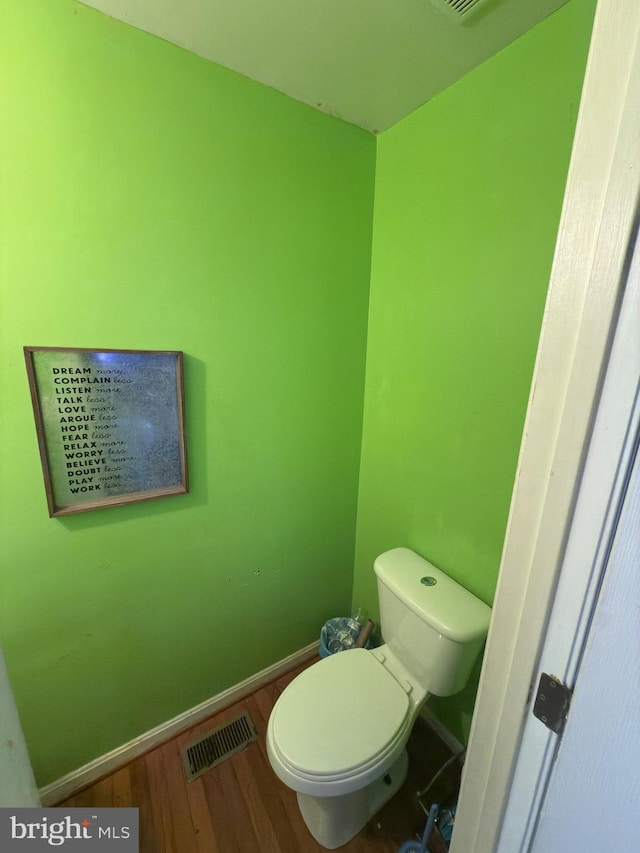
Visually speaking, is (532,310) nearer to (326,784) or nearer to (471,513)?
(471,513)

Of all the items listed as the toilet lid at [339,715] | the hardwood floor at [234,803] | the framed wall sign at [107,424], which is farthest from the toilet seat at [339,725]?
the framed wall sign at [107,424]

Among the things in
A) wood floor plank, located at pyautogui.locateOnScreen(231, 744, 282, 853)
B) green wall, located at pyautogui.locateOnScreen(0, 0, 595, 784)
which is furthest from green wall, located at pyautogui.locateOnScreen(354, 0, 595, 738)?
wood floor plank, located at pyautogui.locateOnScreen(231, 744, 282, 853)

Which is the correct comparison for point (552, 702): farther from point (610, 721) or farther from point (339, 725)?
point (339, 725)

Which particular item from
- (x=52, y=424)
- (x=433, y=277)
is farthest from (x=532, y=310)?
(x=52, y=424)

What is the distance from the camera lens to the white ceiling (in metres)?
0.81

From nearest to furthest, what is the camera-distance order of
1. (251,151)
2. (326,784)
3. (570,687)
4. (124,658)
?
(570,687), (326,784), (251,151), (124,658)

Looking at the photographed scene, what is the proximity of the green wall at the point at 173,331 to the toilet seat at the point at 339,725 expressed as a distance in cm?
43

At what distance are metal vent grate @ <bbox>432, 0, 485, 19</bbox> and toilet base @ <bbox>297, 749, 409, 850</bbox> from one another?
2.07 metres

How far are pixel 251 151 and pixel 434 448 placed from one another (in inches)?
45.6

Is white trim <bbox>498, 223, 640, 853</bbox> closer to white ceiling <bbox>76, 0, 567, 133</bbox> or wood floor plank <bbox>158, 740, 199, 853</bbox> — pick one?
white ceiling <bbox>76, 0, 567, 133</bbox>

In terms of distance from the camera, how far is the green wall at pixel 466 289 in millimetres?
844

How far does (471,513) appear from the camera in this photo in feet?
3.60

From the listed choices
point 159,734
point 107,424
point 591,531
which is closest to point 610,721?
point 591,531

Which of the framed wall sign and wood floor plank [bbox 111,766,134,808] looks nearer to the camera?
the framed wall sign
